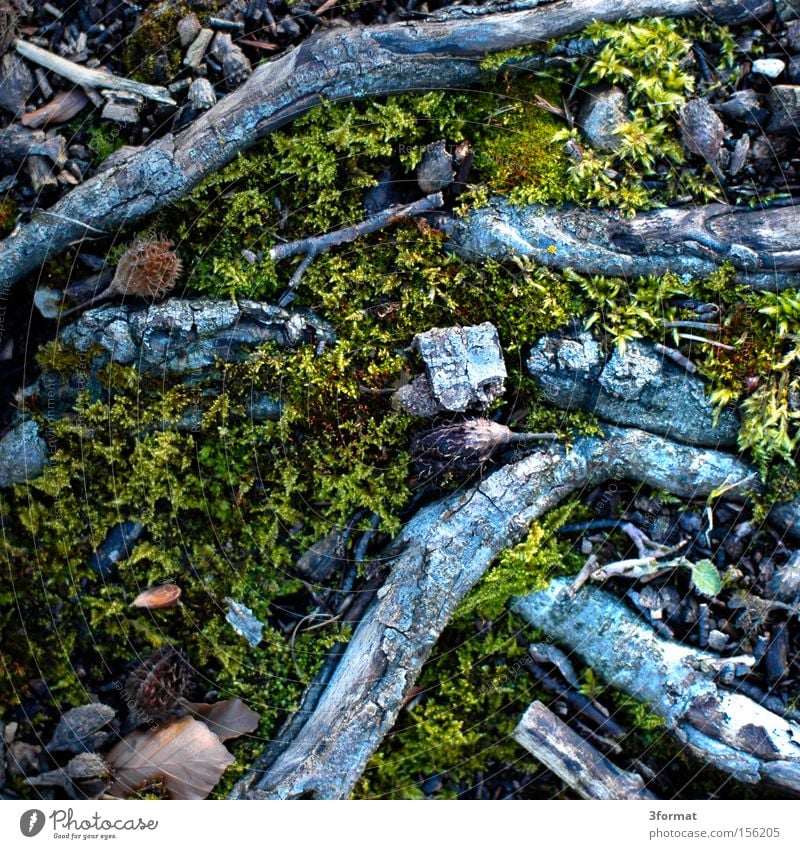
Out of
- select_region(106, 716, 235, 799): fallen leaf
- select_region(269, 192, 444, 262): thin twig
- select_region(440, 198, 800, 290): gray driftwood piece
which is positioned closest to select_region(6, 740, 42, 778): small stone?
select_region(106, 716, 235, 799): fallen leaf

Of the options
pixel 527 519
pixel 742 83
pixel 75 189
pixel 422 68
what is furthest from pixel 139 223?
pixel 742 83

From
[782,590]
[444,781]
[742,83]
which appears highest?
[742,83]

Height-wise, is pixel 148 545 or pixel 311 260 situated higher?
pixel 311 260

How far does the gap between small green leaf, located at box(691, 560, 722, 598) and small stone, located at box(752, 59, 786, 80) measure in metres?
3.54

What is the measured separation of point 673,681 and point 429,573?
71.9 inches

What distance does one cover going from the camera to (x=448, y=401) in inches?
194

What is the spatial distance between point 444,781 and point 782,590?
107 inches

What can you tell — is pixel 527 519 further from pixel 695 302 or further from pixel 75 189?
pixel 75 189

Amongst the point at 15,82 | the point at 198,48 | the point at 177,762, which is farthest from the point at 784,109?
the point at 177,762

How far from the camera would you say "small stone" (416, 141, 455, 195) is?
5148 millimetres

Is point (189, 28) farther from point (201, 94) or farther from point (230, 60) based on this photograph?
point (201, 94)

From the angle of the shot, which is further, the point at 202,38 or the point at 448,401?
the point at 202,38

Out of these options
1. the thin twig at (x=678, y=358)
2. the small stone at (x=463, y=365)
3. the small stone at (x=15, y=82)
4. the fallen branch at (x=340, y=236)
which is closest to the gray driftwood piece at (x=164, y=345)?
the fallen branch at (x=340, y=236)

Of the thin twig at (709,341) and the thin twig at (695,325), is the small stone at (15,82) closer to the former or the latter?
the thin twig at (695,325)
